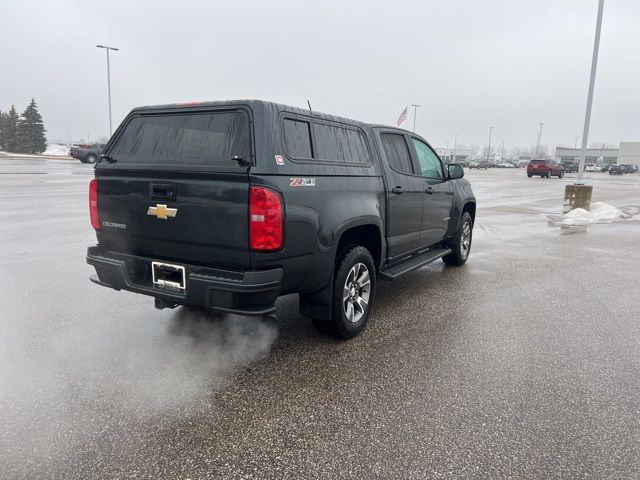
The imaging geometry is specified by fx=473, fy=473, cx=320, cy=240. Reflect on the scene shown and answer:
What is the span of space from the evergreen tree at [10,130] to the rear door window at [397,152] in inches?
3085

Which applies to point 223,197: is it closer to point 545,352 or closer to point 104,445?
point 104,445

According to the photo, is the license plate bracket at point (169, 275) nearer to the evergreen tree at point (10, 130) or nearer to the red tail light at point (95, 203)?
the red tail light at point (95, 203)

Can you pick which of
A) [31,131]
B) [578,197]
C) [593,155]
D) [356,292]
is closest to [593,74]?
[578,197]

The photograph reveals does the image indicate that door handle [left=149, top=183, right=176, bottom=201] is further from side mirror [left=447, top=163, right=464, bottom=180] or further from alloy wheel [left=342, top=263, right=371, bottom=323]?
side mirror [left=447, top=163, right=464, bottom=180]

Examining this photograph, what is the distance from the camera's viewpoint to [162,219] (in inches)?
140

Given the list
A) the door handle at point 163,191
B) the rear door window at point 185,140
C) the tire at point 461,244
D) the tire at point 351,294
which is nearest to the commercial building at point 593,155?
the tire at point 461,244

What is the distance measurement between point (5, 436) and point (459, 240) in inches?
235

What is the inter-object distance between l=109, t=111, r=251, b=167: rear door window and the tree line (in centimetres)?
7564

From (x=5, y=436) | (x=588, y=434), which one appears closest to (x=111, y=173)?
(x=5, y=436)

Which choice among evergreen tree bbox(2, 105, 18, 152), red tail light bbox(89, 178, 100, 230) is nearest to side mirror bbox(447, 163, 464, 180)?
red tail light bbox(89, 178, 100, 230)

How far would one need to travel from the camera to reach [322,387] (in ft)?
11.1

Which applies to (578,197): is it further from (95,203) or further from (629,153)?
(629,153)

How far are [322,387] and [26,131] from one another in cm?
7813

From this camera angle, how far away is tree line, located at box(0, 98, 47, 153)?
220ft
